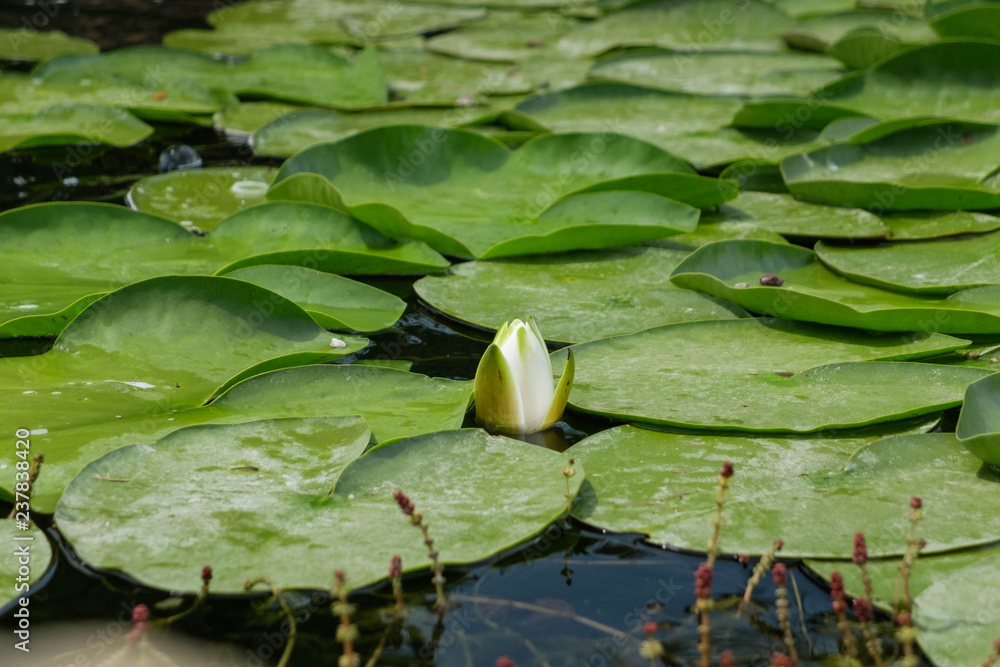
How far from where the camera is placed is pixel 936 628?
1.00 meters

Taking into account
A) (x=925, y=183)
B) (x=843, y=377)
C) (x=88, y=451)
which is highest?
(x=925, y=183)

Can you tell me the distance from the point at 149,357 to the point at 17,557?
522 millimetres

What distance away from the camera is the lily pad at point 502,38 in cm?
407

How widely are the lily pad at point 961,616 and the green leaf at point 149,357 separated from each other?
1.03 metres

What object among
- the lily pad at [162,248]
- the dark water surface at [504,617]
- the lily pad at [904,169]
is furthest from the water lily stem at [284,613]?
the lily pad at [904,169]

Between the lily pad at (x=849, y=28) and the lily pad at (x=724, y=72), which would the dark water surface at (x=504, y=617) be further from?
the lily pad at (x=849, y=28)

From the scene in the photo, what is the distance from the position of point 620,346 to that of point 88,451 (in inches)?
36.4

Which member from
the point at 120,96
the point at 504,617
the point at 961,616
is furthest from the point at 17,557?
the point at 120,96

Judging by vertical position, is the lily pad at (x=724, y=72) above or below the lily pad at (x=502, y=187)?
above

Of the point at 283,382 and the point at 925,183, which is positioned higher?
the point at 925,183

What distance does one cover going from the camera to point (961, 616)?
1.01 metres

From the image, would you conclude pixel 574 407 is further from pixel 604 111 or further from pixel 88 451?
pixel 604 111

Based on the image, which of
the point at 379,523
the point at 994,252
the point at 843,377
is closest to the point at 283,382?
the point at 379,523

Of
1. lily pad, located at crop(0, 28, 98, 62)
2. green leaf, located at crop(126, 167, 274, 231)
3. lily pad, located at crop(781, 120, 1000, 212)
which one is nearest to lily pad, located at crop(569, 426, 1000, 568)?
lily pad, located at crop(781, 120, 1000, 212)
